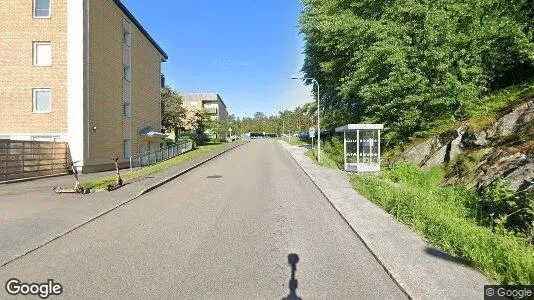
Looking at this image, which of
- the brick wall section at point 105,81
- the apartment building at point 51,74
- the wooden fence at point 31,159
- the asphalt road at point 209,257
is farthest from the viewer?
the brick wall section at point 105,81

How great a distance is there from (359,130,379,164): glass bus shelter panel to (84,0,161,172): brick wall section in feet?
50.7

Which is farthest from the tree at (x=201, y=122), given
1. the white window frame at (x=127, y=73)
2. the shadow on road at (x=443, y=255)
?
the shadow on road at (x=443, y=255)

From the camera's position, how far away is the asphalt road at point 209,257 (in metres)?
4.77

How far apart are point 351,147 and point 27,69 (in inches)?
742

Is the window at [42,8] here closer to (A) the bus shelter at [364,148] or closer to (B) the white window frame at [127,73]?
(B) the white window frame at [127,73]

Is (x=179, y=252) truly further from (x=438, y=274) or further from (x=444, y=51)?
(x=444, y=51)

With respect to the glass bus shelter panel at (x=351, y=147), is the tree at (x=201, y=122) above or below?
above

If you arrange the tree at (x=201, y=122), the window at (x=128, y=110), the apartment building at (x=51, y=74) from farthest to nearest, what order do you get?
1. the tree at (x=201, y=122)
2. the window at (x=128, y=110)
3. the apartment building at (x=51, y=74)

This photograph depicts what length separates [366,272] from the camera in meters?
5.38

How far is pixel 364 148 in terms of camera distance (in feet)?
65.3

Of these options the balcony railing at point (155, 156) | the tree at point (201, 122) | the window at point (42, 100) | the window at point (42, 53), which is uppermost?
the window at point (42, 53)

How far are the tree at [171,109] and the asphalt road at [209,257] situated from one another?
41053 mm

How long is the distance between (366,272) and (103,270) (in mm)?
3823

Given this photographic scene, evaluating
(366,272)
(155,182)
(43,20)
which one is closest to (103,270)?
(366,272)
